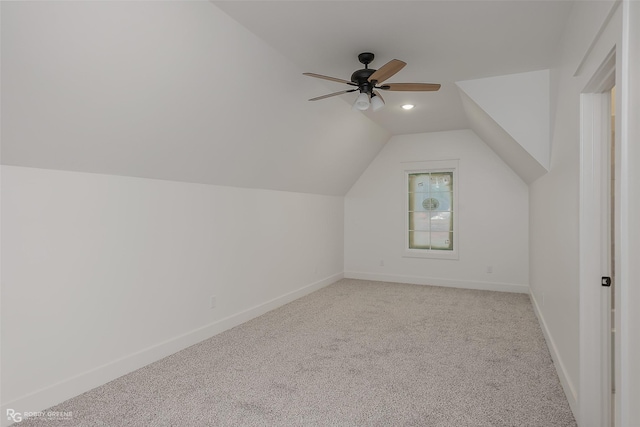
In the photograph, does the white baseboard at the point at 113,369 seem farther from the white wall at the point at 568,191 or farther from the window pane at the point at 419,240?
the window pane at the point at 419,240

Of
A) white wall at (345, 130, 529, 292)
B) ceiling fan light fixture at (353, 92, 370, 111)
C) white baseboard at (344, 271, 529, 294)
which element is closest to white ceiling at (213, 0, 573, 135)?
ceiling fan light fixture at (353, 92, 370, 111)

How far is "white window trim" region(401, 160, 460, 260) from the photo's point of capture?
233 inches

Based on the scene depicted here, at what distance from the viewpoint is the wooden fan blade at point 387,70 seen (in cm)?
254

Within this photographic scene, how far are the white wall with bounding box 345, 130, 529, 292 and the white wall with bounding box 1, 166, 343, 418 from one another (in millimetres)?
2628

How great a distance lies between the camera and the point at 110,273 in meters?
2.71

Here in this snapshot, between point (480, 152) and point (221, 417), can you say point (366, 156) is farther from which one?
point (221, 417)

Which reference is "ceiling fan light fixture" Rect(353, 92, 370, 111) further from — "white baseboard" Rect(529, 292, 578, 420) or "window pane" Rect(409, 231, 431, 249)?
"window pane" Rect(409, 231, 431, 249)

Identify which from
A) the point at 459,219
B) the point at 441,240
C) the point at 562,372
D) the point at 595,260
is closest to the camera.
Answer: the point at 595,260

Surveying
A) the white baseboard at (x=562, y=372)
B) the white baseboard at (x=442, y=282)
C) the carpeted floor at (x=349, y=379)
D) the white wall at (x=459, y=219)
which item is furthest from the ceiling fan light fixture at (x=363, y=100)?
the white baseboard at (x=442, y=282)

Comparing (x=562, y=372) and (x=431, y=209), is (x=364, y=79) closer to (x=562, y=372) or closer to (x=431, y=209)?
(x=562, y=372)

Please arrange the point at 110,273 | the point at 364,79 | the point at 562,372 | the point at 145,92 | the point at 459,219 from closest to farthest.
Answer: the point at 145,92, the point at 562,372, the point at 110,273, the point at 364,79, the point at 459,219

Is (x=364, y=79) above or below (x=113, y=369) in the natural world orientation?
above

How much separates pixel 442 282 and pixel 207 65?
4.89 m

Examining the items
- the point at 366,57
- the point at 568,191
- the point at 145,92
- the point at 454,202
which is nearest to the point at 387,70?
the point at 366,57
